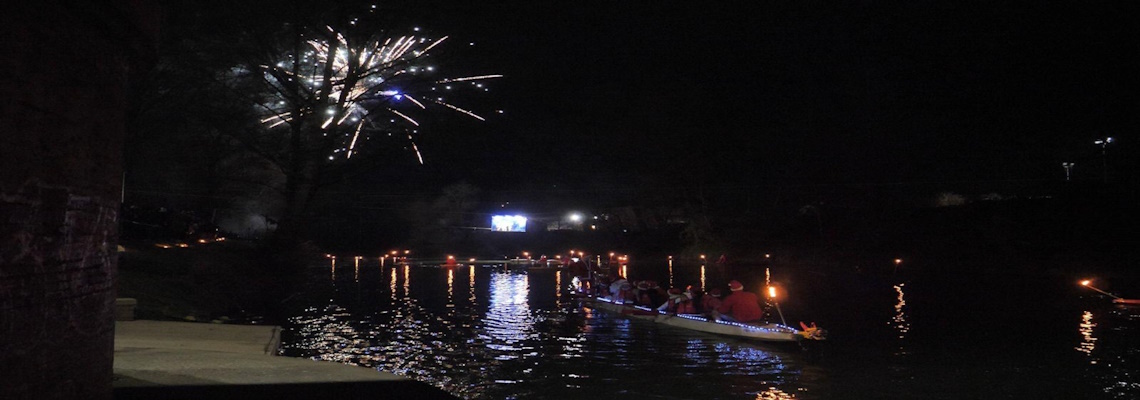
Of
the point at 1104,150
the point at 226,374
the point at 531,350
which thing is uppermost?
the point at 1104,150

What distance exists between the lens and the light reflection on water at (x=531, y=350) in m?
16.2

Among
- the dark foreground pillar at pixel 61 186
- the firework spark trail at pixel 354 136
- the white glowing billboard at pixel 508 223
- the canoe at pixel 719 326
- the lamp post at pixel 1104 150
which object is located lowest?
the canoe at pixel 719 326

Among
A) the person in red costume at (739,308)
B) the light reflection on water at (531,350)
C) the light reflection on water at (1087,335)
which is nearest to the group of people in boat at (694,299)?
the person in red costume at (739,308)

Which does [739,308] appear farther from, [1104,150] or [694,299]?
[1104,150]

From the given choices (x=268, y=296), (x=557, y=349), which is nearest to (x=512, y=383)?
(x=557, y=349)

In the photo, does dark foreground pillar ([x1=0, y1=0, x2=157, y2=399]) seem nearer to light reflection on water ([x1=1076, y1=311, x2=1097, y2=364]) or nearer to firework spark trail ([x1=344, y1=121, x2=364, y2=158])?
light reflection on water ([x1=1076, y1=311, x2=1097, y2=364])

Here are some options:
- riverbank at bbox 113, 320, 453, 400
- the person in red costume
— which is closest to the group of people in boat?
the person in red costume

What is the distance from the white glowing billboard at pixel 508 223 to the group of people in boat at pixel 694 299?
56.2 m

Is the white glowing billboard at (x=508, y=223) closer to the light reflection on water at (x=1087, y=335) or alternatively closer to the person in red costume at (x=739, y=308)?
the light reflection on water at (x=1087, y=335)

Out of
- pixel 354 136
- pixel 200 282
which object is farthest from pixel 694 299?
pixel 354 136

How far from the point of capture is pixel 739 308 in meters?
22.7

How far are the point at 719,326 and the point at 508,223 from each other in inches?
2636

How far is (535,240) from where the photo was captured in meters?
84.6

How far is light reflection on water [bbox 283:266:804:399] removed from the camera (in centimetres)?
1620
